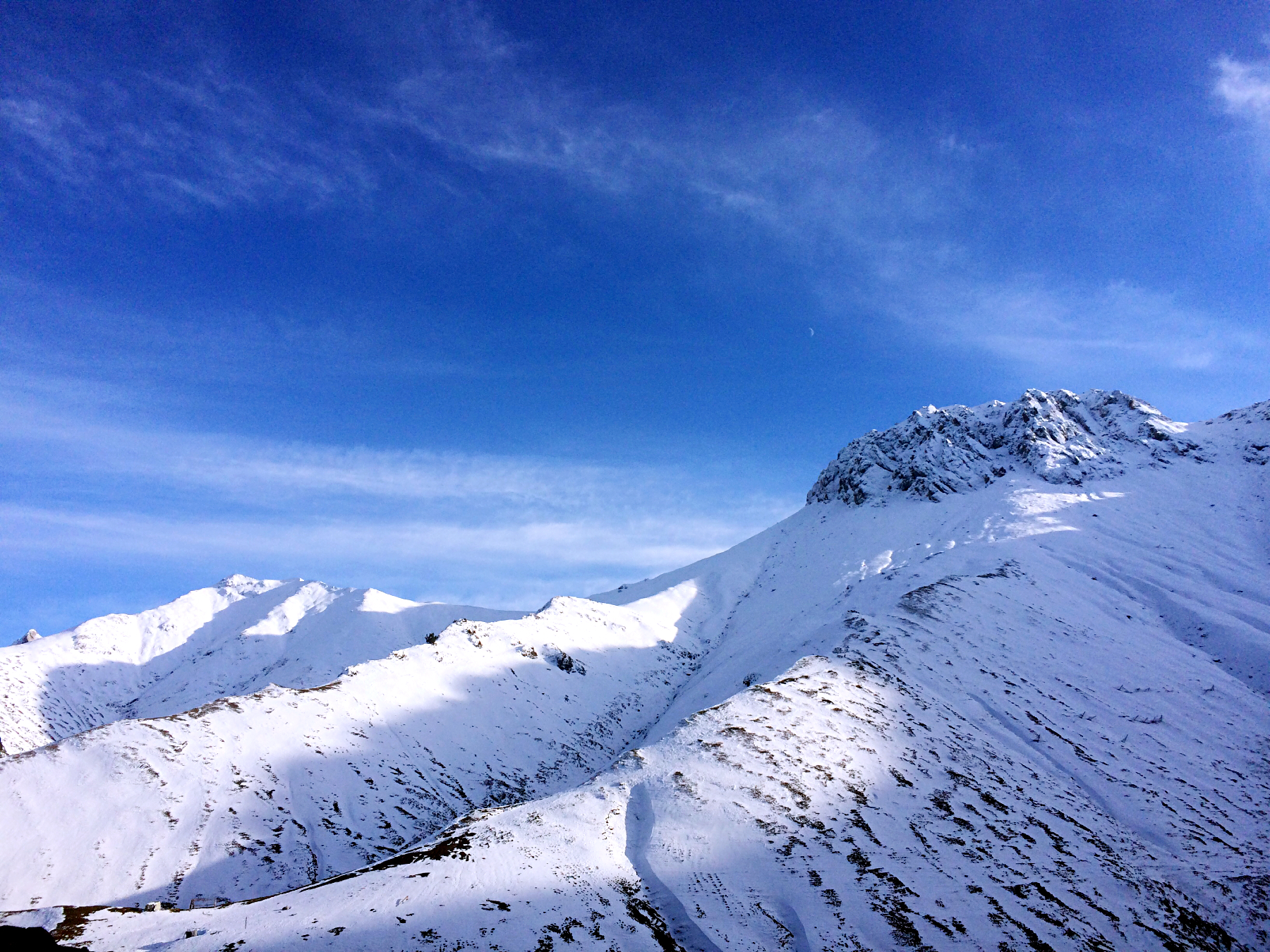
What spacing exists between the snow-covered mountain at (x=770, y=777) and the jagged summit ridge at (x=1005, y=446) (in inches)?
582

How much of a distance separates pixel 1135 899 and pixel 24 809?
50743 millimetres

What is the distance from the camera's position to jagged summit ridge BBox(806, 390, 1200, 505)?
9700cm

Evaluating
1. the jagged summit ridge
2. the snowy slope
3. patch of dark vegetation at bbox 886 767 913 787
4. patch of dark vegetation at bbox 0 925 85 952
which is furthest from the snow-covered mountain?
the snowy slope

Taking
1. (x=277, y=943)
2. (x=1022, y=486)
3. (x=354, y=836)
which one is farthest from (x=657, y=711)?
(x=1022, y=486)

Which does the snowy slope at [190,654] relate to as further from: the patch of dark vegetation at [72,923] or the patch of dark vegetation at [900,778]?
the patch of dark vegetation at [900,778]

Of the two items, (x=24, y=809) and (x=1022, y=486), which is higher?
(x=1022, y=486)

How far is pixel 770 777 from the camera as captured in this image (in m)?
26.3

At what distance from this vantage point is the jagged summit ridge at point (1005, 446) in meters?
97.0

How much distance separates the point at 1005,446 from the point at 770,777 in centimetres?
10470

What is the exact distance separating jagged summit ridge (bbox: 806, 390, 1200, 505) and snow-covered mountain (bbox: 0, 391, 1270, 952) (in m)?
14.8

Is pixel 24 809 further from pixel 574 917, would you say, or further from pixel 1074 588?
pixel 1074 588

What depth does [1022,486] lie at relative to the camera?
91.9 meters

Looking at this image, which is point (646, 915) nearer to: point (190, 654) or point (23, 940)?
point (23, 940)

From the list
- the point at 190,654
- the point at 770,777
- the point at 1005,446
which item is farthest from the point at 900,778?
the point at 190,654
